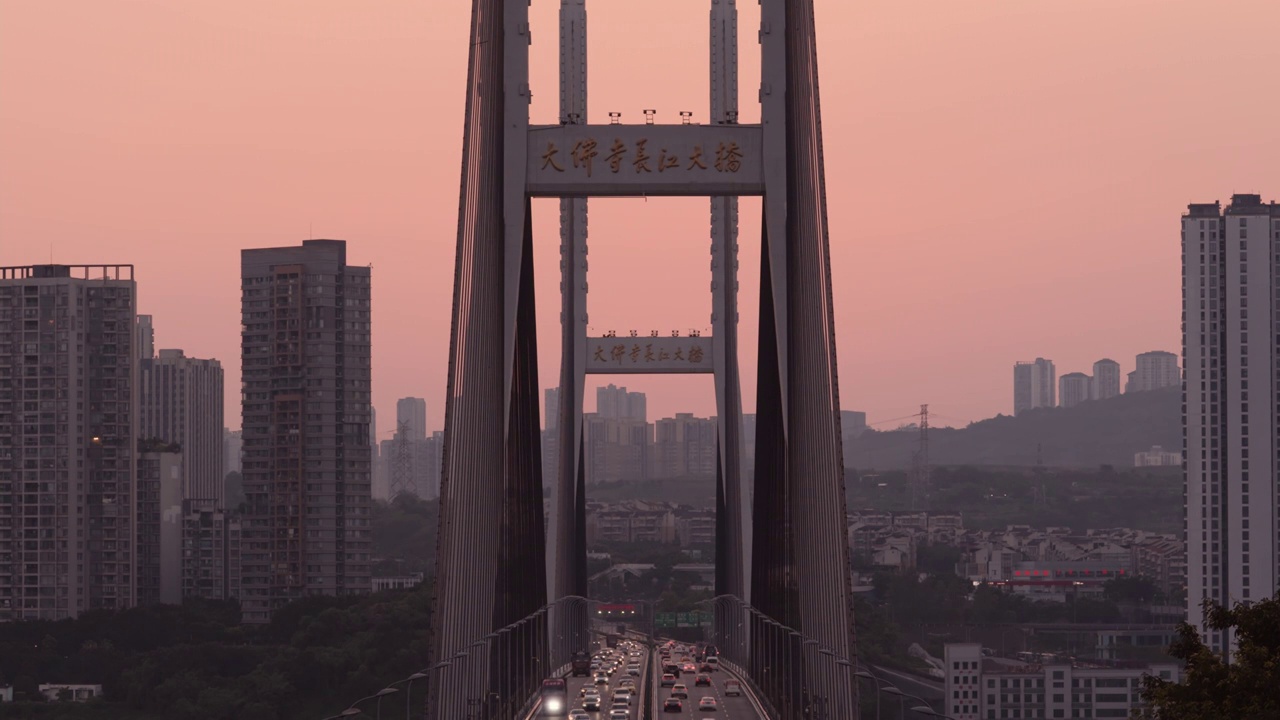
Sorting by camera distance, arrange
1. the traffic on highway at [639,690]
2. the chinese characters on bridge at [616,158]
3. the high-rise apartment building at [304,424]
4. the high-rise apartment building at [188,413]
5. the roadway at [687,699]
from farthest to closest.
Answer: the high-rise apartment building at [188,413], the high-rise apartment building at [304,424], the roadway at [687,699], the traffic on highway at [639,690], the chinese characters on bridge at [616,158]

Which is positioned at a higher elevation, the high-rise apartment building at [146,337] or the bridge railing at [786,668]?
the high-rise apartment building at [146,337]

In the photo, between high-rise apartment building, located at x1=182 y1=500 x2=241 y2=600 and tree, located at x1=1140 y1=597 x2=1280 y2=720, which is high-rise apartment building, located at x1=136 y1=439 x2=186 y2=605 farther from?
tree, located at x1=1140 y1=597 x2=1280 y2=720

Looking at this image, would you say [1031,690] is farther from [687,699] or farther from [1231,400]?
[687,699]

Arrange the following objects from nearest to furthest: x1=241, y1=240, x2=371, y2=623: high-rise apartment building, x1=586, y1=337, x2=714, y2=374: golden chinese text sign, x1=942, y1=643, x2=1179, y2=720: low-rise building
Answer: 1. x1=586, y1=337, x2=714, y2=374: golden chinese text sign
2. x1=942, y1=643, x2=1179, y2=720: low-rise building
3. x1=241, y1=240, x2=371, y2=623: high-rise apartment building

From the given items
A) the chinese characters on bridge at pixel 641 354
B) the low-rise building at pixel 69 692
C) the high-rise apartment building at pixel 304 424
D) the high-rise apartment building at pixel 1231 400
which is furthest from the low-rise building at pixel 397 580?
the chinese characters on bridge at pixel 641 354

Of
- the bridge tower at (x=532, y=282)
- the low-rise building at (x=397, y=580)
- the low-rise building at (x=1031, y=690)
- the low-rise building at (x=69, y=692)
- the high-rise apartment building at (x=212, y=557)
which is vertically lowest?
the low-rise building at (x=1031, y=690)

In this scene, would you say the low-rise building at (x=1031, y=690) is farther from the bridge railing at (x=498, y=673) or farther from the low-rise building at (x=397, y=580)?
the low-rise building at (x=397, y=580)

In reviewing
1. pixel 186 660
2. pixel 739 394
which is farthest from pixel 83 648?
pixel 739 394

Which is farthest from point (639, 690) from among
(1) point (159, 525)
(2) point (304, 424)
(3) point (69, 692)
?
(1) point (159, 525)

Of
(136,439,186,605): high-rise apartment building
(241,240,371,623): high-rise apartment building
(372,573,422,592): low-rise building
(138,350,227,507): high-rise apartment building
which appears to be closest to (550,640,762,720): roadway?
(241,240,371,623): high-rise apartment building
